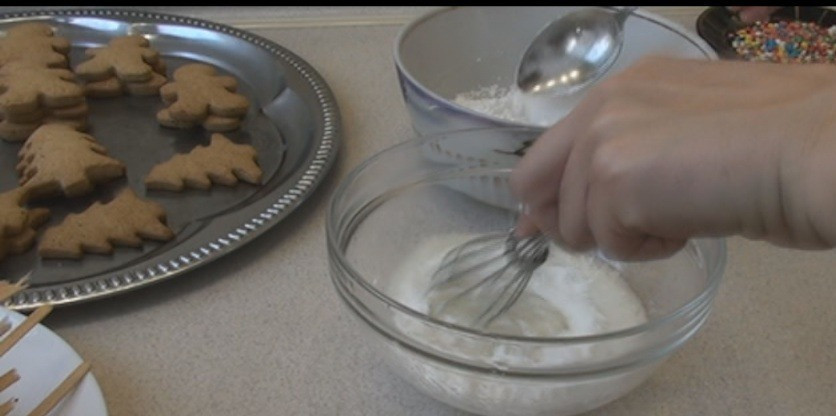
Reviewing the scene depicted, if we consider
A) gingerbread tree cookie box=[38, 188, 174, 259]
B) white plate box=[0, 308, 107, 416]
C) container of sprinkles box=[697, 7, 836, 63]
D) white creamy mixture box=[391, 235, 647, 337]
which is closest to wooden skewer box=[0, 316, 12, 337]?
white plate box=[0, 308, 107, 416]

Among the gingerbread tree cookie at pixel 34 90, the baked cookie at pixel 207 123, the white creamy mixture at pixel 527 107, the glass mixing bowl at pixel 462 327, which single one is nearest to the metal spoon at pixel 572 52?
the white creamy mixture at pixel 527 107

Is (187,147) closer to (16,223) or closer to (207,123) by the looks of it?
(207,123)

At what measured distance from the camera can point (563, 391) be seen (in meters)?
0.49

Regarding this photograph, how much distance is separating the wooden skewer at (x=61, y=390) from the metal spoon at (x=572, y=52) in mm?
428

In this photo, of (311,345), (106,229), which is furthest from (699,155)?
(106,229)

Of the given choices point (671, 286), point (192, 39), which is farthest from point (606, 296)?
point (192, 39)

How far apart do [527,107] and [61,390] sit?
1.38 ft

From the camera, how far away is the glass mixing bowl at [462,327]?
0.46m

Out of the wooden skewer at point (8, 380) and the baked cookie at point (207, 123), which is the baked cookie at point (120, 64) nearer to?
the baked cookie at point (207, 123)

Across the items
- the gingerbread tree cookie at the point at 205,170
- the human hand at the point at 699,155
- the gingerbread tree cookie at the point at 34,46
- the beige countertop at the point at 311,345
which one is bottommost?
the beige countertop at the point at 311,345

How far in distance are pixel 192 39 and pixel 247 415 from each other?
52cm

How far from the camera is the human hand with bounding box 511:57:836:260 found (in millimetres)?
353

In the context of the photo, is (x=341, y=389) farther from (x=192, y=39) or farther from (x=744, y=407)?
(x=192, y=39)

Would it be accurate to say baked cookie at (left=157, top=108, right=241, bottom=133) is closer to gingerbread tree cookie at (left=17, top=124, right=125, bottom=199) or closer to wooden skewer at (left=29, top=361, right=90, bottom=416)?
gingerbread tree cookie at (left=17, top=124, right=125, bottom=199)
